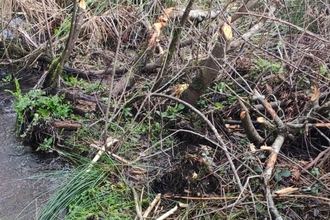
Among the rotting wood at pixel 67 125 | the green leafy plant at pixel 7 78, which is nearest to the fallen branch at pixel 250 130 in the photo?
the rotting wood at pixel 67 125

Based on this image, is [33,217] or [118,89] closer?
[33,217]

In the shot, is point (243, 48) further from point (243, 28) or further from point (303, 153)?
point (303, 153)

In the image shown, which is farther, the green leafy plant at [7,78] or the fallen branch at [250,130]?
the green leafy plant at [7,78]

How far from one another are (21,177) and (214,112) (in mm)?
1630

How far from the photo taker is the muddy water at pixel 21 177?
281cm

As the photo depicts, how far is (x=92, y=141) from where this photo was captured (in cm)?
338

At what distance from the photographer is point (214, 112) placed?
354 cm

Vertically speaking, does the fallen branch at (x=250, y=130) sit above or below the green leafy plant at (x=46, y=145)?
above

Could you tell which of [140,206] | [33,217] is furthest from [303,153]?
[33,217]

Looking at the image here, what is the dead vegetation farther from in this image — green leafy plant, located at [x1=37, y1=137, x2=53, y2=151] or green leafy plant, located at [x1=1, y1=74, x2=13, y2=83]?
green leafy plant, located at [x1=1, y1=74, x2=13, y2=83]

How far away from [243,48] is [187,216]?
1.80 metres

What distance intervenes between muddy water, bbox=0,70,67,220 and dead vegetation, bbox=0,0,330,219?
234 millimetres

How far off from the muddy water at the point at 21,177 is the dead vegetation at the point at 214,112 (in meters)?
0.23

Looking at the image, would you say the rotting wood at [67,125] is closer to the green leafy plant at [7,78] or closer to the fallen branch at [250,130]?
the green leafy plant at [7,78]
